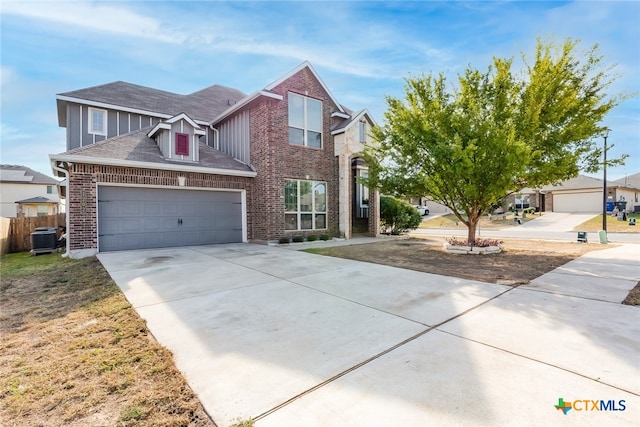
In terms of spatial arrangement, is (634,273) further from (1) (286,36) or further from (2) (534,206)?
(2) (534,206)

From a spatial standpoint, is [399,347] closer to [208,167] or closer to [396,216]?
[208,167]

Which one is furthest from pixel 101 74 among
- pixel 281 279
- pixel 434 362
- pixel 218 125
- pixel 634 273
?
pixel 634 273

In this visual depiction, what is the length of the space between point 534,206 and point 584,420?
44.0 m

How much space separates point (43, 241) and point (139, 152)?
15.2 feet

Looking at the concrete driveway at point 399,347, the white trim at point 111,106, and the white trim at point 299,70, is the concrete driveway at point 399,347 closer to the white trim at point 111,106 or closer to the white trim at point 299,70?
the white trim at point 299,70

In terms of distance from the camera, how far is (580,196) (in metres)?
32.9

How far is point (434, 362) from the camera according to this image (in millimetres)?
2729

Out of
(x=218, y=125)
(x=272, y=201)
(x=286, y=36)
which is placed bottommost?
(x=272, y=201)

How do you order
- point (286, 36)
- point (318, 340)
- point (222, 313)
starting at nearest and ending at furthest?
point (318, 340)
point (222, 313)
point (286, 36)

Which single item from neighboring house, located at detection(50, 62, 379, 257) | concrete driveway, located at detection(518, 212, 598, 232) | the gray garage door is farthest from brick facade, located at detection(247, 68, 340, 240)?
concrete driveway, located at detection(518, 212, 598, 232)

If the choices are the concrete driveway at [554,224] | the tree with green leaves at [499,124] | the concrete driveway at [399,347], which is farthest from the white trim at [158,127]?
the concrete driveway at [554,224]

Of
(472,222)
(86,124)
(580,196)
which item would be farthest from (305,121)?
(580,196)

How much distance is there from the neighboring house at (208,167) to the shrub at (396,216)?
0.99 meters

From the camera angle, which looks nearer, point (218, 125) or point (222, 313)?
point (222, 313)
